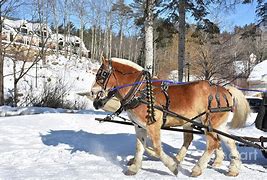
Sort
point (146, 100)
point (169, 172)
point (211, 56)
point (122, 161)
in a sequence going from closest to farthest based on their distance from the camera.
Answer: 1. point (146, 100)
2. point (169, 172)
3. point (122, 161)
4. point (211, 56)

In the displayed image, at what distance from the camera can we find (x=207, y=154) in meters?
5.11

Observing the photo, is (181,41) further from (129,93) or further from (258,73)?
(258,73)

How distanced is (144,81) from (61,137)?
339cm

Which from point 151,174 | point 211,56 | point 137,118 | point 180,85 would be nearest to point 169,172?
point 151,174

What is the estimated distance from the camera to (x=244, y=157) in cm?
628

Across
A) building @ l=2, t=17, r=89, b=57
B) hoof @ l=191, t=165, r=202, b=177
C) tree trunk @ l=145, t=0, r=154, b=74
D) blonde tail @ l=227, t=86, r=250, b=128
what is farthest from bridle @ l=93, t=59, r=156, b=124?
building @ l=2, t=17, r=89, b=57

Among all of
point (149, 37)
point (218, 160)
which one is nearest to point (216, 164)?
point (218, 160)

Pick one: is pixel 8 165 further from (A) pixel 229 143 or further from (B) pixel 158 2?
(B) pixel 158 2

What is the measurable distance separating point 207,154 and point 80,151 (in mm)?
2580

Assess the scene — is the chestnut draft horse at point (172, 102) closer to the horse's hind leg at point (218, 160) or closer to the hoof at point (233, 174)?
the hoof at point (233, 174)

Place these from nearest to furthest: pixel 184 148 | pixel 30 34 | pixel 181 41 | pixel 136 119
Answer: pixel 136 119 < pixel 184 148 < pixel 181 41 < pixel 30 34

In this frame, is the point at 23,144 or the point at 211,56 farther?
the point at 211,56

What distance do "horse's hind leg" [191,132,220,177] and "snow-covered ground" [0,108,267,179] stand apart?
13 cm

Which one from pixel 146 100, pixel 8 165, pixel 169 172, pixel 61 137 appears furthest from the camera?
pixel 61 137
